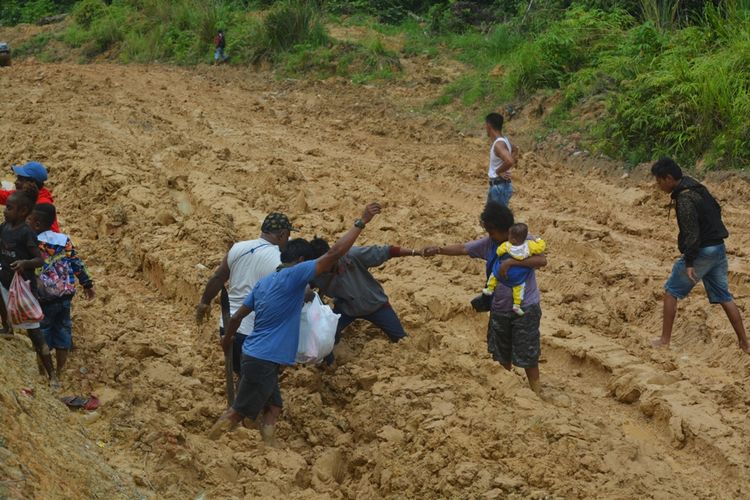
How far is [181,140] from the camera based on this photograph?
43.5 ft

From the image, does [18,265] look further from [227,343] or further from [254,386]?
[254,386]

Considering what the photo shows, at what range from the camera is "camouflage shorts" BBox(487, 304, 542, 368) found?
647 cm

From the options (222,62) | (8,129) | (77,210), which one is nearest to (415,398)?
(77,210)

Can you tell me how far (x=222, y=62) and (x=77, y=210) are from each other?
10.1 m

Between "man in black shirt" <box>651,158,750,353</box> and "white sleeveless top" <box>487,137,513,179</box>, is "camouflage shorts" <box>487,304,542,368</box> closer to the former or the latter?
"man in black shirt" <box>651,158,750,353</box>

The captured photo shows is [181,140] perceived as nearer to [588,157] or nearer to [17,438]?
[588,157]

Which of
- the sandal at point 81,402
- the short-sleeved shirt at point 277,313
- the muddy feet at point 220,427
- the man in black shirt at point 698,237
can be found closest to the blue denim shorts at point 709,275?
the man in black shirt at point 698,237

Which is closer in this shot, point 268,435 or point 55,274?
point 268,435

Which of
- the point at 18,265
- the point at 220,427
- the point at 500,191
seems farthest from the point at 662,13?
the point at 18,265

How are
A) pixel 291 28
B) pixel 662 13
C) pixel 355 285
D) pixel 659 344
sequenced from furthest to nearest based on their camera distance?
pixel 291 28 < pixel 662 13 < pixel 659 344 < pixel 355 285

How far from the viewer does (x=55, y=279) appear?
258 inches

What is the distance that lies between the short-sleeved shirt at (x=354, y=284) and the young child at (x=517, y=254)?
3.63ft

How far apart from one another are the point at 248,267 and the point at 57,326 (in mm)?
1474

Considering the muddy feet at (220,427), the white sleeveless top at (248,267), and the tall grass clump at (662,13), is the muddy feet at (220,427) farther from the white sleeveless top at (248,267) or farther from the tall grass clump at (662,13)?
the tall grass clump at (662,13)
